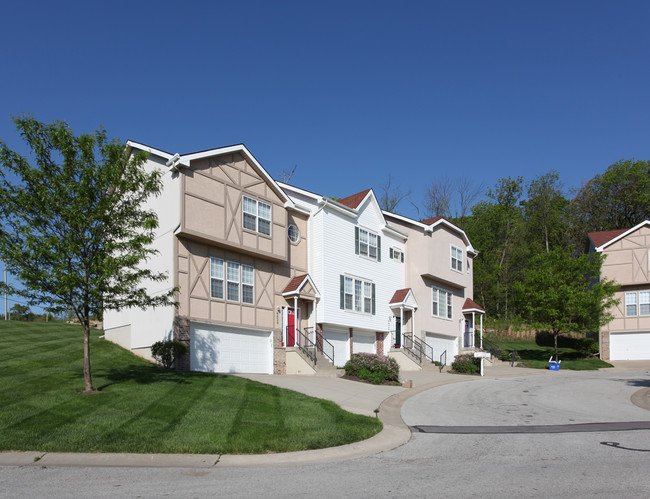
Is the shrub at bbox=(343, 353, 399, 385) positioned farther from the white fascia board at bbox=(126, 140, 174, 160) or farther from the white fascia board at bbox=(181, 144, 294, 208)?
the white fascia board at bbox=(126, 140, 174, 160)

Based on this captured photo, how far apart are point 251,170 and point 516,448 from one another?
1707 cm

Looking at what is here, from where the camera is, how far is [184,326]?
21.4m

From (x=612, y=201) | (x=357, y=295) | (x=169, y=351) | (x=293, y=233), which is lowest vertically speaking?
(x=169, y=351)

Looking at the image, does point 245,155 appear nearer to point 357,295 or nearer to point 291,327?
point 291,327

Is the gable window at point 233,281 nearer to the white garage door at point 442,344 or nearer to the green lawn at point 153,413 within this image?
the green lawn at point 153,413

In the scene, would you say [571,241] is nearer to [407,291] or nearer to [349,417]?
[407,291]

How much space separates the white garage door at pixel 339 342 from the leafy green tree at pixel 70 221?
1447 centimetres

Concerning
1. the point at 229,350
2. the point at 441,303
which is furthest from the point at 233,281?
the point at 441,303

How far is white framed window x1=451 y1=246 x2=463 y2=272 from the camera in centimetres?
3641

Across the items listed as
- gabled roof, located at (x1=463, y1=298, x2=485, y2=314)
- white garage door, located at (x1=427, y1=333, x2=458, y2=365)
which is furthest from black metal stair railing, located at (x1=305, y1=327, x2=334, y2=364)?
gabled roof, located at (x1=463, y1=298, x2=485, y2=314)

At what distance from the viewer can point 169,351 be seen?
2062 cm

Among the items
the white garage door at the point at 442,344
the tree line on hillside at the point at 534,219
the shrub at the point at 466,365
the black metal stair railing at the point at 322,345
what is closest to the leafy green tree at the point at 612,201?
the tree line on hillside at the point at 534,219

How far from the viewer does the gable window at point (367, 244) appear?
30328 millimetres

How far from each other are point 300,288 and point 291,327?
2032mm
